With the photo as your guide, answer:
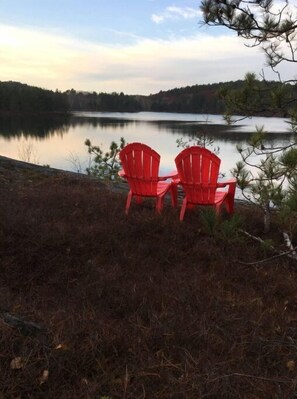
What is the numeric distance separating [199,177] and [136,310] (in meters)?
2.28

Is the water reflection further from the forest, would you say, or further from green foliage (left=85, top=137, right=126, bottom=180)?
green foliage (left=85, top=137, right=126, bottom=180)

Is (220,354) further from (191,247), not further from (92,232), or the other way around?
(92,232)

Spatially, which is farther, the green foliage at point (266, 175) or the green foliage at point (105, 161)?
the green foliage at point (105, 161)

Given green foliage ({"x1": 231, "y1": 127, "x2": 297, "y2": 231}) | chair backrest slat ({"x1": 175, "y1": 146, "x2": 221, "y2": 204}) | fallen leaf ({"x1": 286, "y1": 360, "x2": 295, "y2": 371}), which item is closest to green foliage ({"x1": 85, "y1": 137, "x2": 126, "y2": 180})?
chair backrest slat ({"x1": 175, "y1": 146, "x2": 221, "y2": 204})

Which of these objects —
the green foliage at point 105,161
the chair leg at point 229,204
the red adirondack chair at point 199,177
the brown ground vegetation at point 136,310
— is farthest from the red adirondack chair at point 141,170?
the green foliage at point 105,161

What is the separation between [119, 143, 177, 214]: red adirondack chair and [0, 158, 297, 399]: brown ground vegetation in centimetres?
42

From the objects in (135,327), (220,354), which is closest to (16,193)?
(135,327)

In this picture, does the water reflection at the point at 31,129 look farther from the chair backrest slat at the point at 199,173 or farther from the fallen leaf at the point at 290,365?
the fallen leaf at the point at 290,365

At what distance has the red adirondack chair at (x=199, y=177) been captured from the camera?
14.0 feet

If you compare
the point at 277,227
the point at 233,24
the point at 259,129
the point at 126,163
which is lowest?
the point at 277,227

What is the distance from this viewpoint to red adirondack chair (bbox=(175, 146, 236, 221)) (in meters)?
4.28

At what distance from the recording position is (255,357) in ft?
6.43

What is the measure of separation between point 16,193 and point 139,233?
1918 mm

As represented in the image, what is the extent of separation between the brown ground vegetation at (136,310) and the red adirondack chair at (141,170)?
422 millimetres
